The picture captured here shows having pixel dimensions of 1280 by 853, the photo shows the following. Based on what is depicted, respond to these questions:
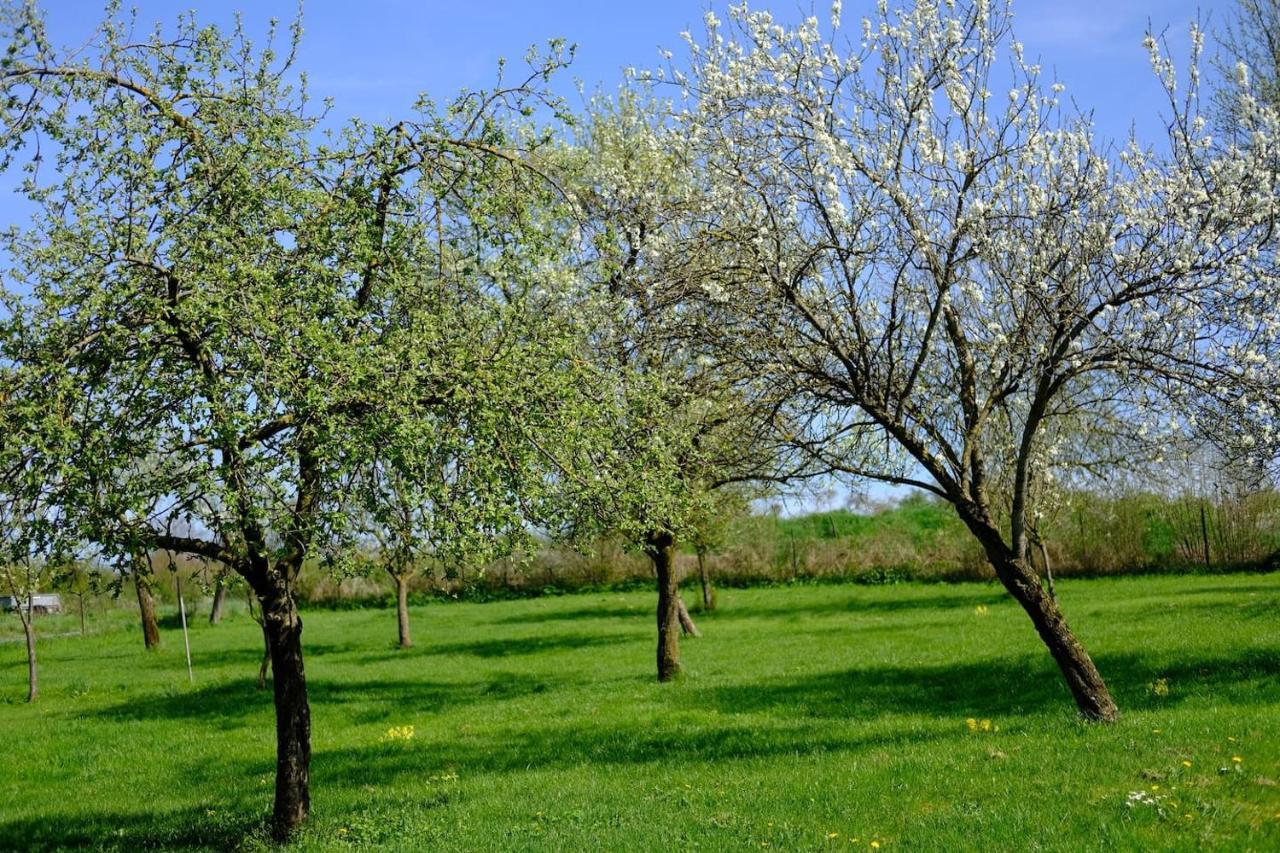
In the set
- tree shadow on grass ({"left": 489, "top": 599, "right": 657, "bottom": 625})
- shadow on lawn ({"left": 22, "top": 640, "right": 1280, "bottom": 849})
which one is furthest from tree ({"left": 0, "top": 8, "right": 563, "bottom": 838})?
tree shadow on grass ({"left": 489, "top": 599, "right": 657, "bottom": 625})

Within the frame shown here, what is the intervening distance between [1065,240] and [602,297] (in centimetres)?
514

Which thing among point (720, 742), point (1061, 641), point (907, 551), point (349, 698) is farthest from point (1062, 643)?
point (907, 551)

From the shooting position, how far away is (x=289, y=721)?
1086 cm

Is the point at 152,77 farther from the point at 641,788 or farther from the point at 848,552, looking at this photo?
the point at 848,552

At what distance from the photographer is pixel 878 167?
12.1 metres

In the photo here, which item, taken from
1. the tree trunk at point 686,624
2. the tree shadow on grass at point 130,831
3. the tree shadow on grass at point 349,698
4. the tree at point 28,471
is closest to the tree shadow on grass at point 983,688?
the tree shadow on grass at point 349,698

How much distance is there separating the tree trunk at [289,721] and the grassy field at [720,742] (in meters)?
0.41

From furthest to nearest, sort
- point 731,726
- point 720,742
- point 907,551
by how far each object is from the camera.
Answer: point 907,551, point 731,726, point 720,742

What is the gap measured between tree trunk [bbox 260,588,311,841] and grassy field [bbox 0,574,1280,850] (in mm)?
409

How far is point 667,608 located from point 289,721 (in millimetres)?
11981

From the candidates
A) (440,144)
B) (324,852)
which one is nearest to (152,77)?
(440,144)

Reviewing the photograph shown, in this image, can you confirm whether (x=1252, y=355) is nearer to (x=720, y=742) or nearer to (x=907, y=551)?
(x=720, y=742)

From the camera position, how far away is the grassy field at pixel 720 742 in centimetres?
942

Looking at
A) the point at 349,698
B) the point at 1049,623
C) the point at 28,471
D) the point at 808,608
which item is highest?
the point at 28,471
